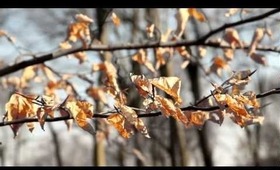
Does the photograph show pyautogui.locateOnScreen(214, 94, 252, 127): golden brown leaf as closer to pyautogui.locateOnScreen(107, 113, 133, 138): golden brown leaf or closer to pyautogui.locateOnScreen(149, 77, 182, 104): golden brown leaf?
pyautogui.locateOnScreen(149, 77, 182, 104): golden brown leaf

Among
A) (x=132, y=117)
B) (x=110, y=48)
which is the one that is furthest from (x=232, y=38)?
(x=132, y=117)

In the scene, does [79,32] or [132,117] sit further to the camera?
[79,32]

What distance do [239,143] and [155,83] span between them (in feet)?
84.8

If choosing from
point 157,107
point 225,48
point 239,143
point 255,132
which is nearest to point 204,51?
point 225,48

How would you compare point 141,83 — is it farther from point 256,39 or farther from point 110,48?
point 256,39

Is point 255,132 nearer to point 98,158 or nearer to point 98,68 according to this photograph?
point 98,158

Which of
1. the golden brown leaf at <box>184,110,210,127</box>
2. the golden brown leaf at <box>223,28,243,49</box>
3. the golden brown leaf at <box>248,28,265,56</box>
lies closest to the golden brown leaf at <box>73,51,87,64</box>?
the golden brown leaf at <box>223,28,243,49</box>

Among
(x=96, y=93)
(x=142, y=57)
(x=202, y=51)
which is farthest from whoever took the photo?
(x=96, y=93)

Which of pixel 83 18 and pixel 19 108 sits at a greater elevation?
pixel 83 18

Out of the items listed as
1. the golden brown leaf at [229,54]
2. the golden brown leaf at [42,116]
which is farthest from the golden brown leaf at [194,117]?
the golden brown leaf at [229,54]

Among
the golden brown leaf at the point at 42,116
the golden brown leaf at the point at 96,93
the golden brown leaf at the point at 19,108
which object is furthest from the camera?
the golden brown leaf at the point at 96,93

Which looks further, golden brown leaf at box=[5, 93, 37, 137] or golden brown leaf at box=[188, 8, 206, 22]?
golden brown leaf at box=[188, 8, 206, 22]

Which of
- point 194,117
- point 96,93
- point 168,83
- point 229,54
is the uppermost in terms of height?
point 229,54

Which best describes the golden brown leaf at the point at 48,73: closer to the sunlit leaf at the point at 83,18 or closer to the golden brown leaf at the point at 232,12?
the sunlit leaf at the point at 83,18
